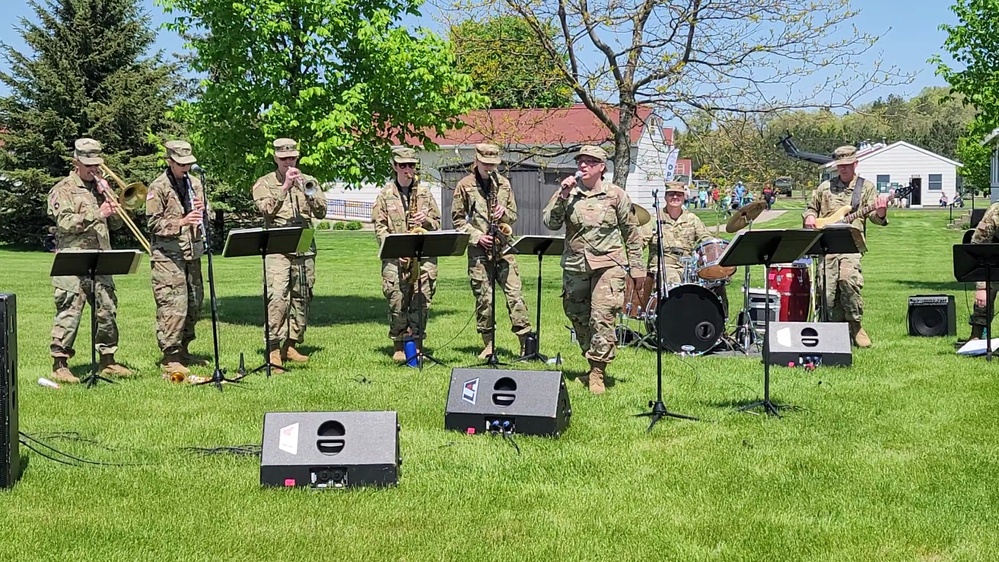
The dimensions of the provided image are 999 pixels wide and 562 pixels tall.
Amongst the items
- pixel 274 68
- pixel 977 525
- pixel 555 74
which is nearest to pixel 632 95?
pixel 555 74

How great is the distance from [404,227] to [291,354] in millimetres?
1983

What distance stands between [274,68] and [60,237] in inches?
201

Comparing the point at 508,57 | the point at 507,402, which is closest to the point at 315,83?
the point at 508,57

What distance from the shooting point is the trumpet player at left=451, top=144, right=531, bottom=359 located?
472 inches

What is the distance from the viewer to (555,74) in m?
18.0

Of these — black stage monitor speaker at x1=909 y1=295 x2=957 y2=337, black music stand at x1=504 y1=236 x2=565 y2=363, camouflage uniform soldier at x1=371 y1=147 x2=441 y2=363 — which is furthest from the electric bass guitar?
camouflage uniform soldier at x1=371 y1=147 x2=441 y2=363

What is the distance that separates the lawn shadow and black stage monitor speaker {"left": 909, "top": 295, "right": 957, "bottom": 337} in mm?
6853

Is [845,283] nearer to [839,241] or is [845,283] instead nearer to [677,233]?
[839,241]

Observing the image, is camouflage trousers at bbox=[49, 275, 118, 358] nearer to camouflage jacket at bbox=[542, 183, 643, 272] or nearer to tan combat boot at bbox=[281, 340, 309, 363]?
tan combat boot at bbox=[281, 340, 309, 363]

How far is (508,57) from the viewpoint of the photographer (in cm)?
1816

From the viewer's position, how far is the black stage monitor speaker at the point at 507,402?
8289mm

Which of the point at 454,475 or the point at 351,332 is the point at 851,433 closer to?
the point at 454,475

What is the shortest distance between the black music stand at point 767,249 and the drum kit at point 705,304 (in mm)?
2821

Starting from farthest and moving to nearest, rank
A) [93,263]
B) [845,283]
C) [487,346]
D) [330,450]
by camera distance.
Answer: [845,283] → [487,346] → [93,263] → [330,450]
